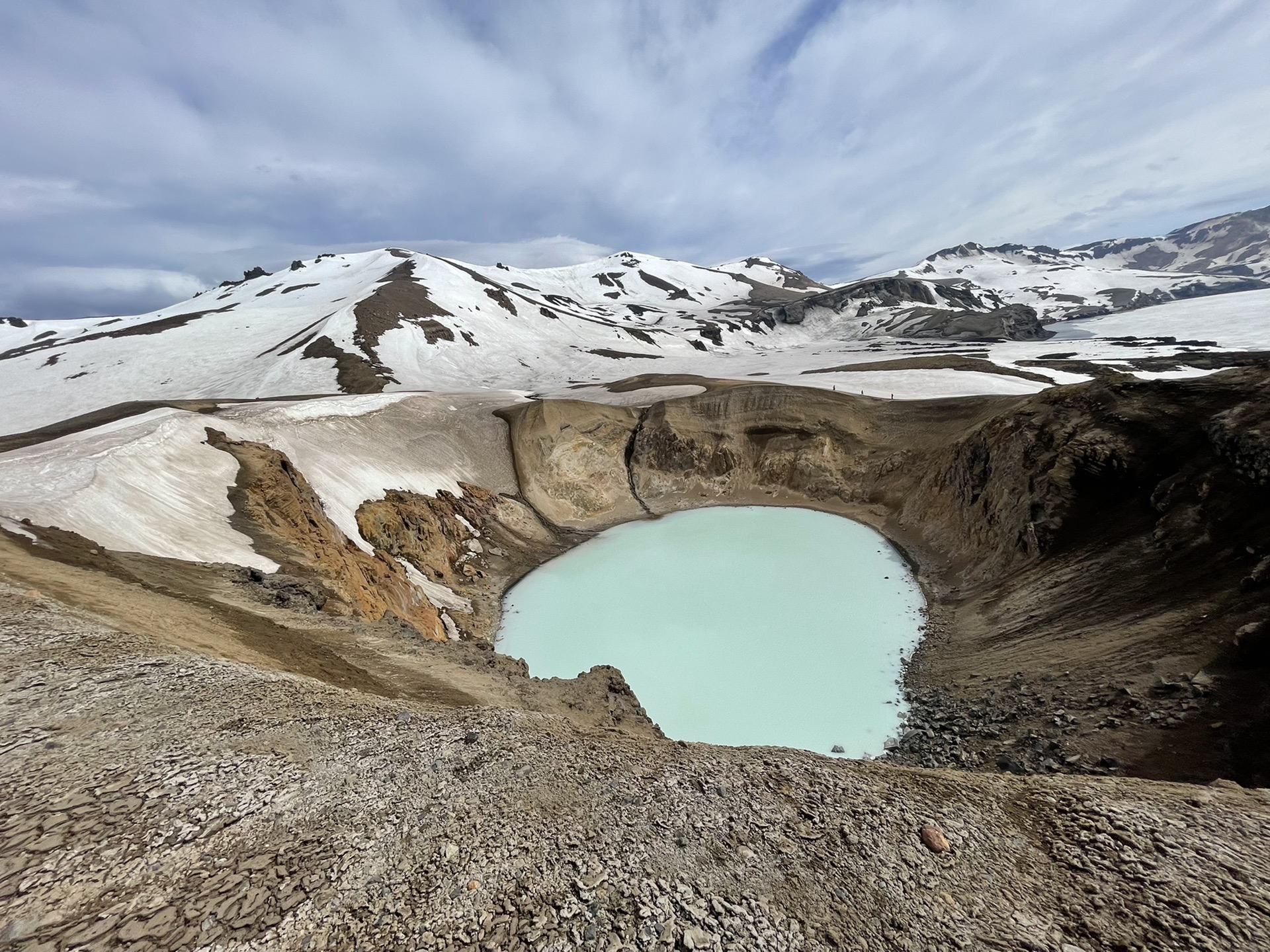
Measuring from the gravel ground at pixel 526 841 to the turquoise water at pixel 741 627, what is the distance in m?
8.85

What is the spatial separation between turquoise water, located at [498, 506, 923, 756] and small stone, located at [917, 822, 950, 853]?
29.9 ft

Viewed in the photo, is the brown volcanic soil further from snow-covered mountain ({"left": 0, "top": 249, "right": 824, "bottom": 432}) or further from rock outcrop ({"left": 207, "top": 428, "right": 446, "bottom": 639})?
snow-covered mountain ({"left": 0, "top": 249, "right": 824, "bottom": 432})

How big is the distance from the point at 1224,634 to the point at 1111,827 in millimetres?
9916

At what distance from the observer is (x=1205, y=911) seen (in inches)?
197

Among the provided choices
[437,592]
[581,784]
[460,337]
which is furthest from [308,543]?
[460,337]

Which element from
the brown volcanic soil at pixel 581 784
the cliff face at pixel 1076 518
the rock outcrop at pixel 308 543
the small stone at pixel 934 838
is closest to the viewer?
the brown volcanic soil at pixel 581 784

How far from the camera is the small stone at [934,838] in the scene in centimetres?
583

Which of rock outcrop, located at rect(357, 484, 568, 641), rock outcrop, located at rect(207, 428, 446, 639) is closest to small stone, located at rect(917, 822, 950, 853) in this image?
rock outcrop, located at rect(207, 428, 446, 639)

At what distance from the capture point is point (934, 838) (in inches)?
233

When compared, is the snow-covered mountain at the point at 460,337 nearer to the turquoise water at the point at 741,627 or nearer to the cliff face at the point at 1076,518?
the cliff face at the point at 1076,518

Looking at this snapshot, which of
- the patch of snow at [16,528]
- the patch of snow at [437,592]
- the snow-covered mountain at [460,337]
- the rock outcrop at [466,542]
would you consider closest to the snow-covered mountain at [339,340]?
the snow-covered mountain at [460,337]

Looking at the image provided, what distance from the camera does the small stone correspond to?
5.83 metres

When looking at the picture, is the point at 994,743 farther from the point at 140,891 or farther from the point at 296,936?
the point at 140,891

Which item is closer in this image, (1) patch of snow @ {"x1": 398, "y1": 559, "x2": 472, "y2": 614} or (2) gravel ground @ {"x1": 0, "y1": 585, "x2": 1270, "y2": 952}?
(2) gravel ground @ {"x1": 0, "y1": 585, "x2": 1270, "y2": 952}
